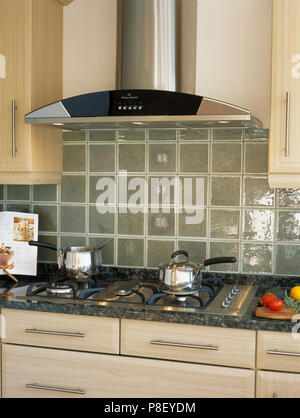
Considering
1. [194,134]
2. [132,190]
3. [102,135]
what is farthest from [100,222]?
[194,134]

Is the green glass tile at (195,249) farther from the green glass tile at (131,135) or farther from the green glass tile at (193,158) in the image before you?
the green glass tile at (131,135)

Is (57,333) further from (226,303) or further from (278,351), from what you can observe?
(278,351)

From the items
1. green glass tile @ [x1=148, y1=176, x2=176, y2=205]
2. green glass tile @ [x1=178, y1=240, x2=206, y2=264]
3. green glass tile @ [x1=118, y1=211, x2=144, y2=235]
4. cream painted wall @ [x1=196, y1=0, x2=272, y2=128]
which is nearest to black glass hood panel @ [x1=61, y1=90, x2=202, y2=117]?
cream painted wall @ [x1=196, y1=0, x2=272, y2=128]

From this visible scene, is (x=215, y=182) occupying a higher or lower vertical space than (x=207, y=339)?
higher

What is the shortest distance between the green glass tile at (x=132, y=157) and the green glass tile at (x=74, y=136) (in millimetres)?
217

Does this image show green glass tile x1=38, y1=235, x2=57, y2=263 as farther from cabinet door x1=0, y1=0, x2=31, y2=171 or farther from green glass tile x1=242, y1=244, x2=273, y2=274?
green glass tile x1=242, y1=244, x2=273, y2=274

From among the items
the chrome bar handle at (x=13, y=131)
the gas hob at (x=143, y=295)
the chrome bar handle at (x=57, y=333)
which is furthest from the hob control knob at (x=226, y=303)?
the chrome bar handle at (x=13, y=131)

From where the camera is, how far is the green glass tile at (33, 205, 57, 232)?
3020mm

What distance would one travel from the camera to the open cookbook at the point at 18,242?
9.58ft

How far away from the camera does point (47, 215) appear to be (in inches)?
119

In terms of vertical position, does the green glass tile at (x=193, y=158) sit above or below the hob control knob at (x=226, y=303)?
above

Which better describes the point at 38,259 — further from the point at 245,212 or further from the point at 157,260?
the point at 245,212
